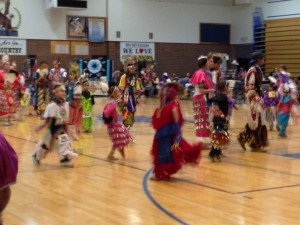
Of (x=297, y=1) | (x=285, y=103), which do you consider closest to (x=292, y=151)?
(x=285, y=103)

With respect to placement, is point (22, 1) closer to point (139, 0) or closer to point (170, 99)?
point (139, 0)

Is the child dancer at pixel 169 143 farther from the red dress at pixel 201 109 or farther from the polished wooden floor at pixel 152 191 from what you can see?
the red dress at pixel 201 109

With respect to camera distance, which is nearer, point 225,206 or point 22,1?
point 225,206

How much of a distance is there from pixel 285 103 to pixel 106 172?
206 inches

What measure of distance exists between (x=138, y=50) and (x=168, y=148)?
62.2 feet

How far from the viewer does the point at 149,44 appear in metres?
25.4

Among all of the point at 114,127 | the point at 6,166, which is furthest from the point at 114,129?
the point at 6,166

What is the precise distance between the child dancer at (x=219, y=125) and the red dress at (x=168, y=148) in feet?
4.20

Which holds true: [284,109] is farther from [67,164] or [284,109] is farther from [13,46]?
[13,46]

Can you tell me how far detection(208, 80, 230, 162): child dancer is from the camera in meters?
7.81

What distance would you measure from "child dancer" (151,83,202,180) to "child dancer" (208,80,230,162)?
128cm

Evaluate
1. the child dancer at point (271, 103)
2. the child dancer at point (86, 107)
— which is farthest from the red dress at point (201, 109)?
the child dancer at point (271, 103)

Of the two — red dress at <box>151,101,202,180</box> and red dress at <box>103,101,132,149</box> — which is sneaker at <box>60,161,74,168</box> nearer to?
red dress at <box>103,101,132,149</box>

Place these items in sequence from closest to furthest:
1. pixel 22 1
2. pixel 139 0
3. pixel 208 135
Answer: pixel 208 135 → pixel 22 1 → pixel 139 0
